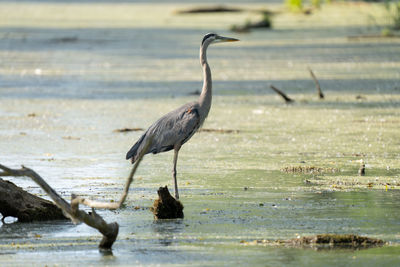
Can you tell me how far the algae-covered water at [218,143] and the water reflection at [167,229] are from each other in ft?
0.06

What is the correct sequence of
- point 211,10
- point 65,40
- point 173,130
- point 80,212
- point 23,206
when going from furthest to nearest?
point 211,10
point 65,40
point 173,130
point 23,206
point 80,212

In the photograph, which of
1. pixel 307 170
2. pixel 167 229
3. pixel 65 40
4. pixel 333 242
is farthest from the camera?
pixel 65 40

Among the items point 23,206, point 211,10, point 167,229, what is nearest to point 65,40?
point 211,10

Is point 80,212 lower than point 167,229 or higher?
higher

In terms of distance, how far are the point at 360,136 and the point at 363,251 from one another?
4585 mm

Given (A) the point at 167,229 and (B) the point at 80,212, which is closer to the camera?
(B) the point at 80,212

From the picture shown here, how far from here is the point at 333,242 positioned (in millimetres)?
5301

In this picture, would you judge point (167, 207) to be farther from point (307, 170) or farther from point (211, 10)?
point (211, 10)

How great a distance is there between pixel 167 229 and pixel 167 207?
0.26 meters

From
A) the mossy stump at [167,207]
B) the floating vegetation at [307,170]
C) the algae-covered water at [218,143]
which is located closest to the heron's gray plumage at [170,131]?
the algae-covered water at [218,143]

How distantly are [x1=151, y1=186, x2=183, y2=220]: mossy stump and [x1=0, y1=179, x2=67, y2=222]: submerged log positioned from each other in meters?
0.59

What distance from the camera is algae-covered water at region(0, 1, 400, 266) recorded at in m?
5.48

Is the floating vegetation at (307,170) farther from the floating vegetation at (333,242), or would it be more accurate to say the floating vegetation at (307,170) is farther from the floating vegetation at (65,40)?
the floating vegetation at (65,40)

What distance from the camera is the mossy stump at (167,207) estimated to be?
6.01m
